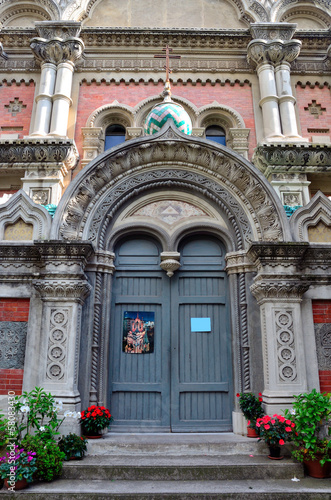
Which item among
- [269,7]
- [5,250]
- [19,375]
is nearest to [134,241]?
[5,250]

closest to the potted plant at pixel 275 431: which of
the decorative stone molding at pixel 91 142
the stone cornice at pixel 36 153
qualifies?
the stone cornice at pixel 36 153

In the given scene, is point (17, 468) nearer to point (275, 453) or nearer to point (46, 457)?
point (46, 457)

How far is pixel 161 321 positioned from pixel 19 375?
2770 millimetres

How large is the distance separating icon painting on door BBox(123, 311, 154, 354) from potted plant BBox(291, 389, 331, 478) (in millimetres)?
2955

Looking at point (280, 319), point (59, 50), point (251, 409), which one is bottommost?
point (251, 409)

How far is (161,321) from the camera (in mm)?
7934

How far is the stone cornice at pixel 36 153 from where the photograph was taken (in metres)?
9.15

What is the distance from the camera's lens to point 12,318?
23.9 ft

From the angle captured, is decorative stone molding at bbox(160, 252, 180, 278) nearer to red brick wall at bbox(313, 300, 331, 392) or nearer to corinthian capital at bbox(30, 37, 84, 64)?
red brick wall at bbox(313, 300, 331, 392)

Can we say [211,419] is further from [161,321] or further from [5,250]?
[5,250]

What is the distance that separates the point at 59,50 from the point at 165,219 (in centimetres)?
559

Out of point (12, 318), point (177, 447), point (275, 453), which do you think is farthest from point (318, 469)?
point (12, 318)

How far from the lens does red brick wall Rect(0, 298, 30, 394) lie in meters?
6.95

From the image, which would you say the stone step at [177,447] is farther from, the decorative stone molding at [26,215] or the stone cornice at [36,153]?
the stone cornice at [36,153]
